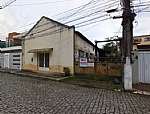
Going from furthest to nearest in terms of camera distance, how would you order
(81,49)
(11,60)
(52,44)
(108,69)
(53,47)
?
(11,60), (52,44), (53,47), (81,49), (108,69)

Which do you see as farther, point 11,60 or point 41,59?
point 11,60

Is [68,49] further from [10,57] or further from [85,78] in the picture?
[10,57]

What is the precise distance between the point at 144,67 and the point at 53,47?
1144cm

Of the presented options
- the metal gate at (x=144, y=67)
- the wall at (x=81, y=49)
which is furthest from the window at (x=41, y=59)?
the metal gate at (x=144, y=67)

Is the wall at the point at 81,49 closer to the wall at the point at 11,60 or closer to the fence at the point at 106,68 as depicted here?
the fence at the point at 106,68

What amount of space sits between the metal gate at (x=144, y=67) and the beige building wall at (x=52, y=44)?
7.43 meters

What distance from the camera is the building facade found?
2583 centimetres

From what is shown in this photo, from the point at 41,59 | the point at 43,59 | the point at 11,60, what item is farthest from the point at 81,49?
the point at 11,60

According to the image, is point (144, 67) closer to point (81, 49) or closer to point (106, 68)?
point (106, 68)

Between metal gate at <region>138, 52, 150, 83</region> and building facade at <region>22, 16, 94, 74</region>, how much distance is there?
7.19m

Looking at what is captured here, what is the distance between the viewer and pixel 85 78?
22.8m

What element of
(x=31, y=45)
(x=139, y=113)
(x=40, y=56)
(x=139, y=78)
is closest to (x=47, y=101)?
(x=139, y=113)

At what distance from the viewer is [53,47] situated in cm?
2819

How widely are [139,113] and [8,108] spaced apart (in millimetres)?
4546
